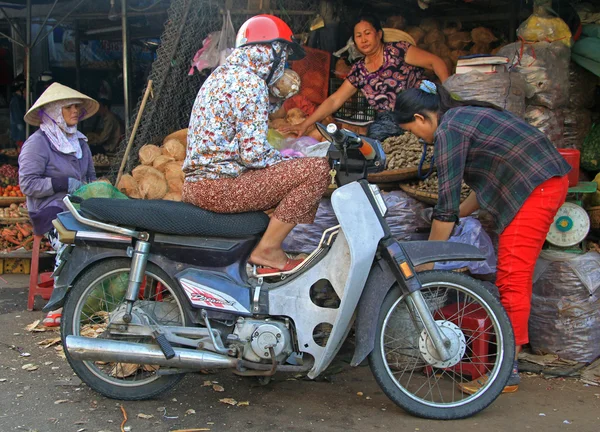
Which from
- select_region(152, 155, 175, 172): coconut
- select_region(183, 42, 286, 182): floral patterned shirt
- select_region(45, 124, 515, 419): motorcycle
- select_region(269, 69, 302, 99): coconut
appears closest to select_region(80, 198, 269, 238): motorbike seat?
select_region(45, 124, 515, 419): motorcycle

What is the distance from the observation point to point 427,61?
6.07m

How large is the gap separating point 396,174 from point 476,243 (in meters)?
0.82

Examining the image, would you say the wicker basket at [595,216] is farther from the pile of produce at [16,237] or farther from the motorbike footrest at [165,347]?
the pile of produce at [16,237]

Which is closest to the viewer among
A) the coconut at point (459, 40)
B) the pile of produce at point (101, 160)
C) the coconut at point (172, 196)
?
the coconut at point (172, 196)

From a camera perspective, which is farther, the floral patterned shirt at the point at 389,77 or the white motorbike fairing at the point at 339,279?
the floral patterned shirt at the point at 389,77

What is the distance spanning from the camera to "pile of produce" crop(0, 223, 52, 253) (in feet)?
23.9

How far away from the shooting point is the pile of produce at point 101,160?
9655mm

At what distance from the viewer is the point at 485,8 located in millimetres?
7230

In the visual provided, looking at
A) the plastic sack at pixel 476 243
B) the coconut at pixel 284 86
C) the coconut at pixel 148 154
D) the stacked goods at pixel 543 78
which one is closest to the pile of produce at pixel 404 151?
the plastic sack at pixel 476 243

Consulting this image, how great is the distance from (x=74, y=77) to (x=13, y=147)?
1.54m

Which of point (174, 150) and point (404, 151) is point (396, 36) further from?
point (174, 150)

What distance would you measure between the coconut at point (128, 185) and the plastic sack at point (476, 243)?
272 cm

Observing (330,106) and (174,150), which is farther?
(330,106)

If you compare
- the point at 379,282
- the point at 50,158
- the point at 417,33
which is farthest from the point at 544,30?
the point at 50,158
